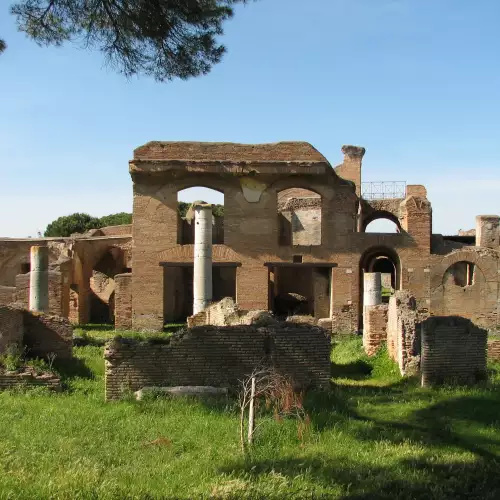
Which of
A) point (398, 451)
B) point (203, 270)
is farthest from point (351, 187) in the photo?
point (398, 451)

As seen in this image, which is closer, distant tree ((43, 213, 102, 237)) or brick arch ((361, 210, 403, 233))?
brick arch ((361, 210, 403, 233))

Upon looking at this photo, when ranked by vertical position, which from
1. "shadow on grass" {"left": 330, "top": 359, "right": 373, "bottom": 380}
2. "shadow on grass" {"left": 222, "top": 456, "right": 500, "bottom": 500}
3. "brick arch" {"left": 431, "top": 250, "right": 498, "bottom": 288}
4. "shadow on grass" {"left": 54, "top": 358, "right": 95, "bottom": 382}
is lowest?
"shadow on grass" {"left": 222, "top": 456, "right": 500, "bottom": 500}

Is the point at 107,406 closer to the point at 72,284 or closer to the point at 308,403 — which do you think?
the point at 308,403

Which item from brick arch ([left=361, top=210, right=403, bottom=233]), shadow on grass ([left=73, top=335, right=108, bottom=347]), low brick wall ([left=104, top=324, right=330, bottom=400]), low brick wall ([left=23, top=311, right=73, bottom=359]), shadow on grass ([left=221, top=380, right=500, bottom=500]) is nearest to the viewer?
shadow on grass ([left=221, top=380, right=500, bottom=500])

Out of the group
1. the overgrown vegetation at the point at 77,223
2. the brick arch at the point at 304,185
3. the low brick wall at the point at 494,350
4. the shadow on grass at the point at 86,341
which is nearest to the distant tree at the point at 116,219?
the overgrown vegetation at the point at 77,223

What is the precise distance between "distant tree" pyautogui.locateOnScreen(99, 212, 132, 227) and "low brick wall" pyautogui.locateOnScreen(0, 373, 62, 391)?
39.5m

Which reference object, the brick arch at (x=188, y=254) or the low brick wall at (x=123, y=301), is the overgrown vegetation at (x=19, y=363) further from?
the brick arch at (x=188, y=254)

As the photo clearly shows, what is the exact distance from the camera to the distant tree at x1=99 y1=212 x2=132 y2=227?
49353mm

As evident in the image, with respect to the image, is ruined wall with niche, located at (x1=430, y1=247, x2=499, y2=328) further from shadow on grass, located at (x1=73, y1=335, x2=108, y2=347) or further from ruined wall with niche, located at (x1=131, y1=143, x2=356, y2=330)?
shadow on grass, located at (x1=73, y1=335, x2=108, y2=347)

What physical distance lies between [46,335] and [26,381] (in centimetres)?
320

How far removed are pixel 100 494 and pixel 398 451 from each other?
3332 mm

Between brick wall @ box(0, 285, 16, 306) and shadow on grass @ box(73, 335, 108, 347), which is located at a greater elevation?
brick wall @ box(0, 285, 16, 306)

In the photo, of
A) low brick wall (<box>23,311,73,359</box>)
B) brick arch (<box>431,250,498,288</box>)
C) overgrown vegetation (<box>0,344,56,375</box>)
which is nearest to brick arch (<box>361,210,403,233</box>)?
brick arch (<box>431,250,498,288</box>)

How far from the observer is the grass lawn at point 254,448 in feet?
18.4
